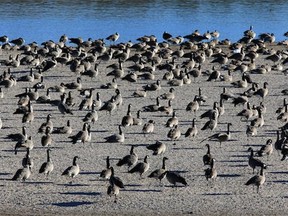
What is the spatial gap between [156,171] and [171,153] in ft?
12.2

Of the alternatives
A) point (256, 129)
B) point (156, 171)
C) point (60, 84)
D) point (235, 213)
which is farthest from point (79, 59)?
point (235, 213)

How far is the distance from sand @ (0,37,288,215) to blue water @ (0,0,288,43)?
29.1m

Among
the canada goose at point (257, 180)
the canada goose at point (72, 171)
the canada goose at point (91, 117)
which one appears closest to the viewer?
the canada goose at point (257, 180)

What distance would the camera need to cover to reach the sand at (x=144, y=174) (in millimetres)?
Result: 22250

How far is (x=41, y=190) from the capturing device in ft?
77.3

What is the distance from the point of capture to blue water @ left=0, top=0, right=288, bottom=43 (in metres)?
67.7

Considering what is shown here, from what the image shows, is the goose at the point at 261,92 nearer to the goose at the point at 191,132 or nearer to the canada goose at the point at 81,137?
the goose at the point at 191,132

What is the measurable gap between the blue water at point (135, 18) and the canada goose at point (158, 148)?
117 ft

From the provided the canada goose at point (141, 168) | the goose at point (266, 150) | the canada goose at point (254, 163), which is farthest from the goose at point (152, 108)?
the canada goose at point (141, 168)

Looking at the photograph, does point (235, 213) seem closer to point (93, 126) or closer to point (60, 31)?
point (93, 126)

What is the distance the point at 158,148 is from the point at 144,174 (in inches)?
87.8

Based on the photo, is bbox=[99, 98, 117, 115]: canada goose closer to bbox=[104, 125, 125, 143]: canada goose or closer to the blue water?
bbox=[104, 125, 125, 143]: canada goose

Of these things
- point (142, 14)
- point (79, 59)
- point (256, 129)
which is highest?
point (256, 129)

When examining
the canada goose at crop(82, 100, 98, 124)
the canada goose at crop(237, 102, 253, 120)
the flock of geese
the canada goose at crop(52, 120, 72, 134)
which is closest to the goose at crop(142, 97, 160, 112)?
the flock of geese
